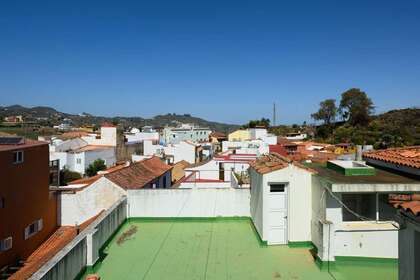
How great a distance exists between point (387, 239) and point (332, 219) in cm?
126

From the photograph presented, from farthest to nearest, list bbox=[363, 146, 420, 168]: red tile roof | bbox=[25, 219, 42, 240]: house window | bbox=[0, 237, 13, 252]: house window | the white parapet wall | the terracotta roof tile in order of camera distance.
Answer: bbox=[25, 219, 42, 240]: house window, the terracotta roof tile, bbox=[0, 237, 13, 252]: house window, the white parapet wall, bbox=[363, 146, 420, 168]: red tile roof

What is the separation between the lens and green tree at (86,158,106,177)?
4594cm

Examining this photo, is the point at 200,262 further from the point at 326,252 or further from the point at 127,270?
the point at 326,252

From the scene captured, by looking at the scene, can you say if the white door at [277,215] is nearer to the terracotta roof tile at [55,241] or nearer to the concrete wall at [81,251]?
the concrete wall at [81,251]

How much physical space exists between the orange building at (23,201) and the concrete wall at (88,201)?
0.47m

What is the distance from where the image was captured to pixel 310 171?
9.49 metres

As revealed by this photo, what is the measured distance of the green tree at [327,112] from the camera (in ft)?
257

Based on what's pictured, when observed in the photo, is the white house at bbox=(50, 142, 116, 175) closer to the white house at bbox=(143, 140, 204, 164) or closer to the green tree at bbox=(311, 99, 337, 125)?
the white house at bbox=(143, 140, 204, 164)

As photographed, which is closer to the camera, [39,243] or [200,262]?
[200,262]

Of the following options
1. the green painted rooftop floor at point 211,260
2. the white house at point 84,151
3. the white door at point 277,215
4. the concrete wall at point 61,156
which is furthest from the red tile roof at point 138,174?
the concrete wall at point 61,156

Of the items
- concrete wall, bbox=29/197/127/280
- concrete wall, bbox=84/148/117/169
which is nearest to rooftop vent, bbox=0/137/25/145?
concrete wall, bbox=29/197/127/280

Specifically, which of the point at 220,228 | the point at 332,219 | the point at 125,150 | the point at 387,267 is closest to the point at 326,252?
the point at 332,219

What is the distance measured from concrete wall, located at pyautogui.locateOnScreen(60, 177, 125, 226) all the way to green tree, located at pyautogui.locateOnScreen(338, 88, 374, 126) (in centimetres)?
6594

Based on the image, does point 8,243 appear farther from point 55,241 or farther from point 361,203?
point 361,203
